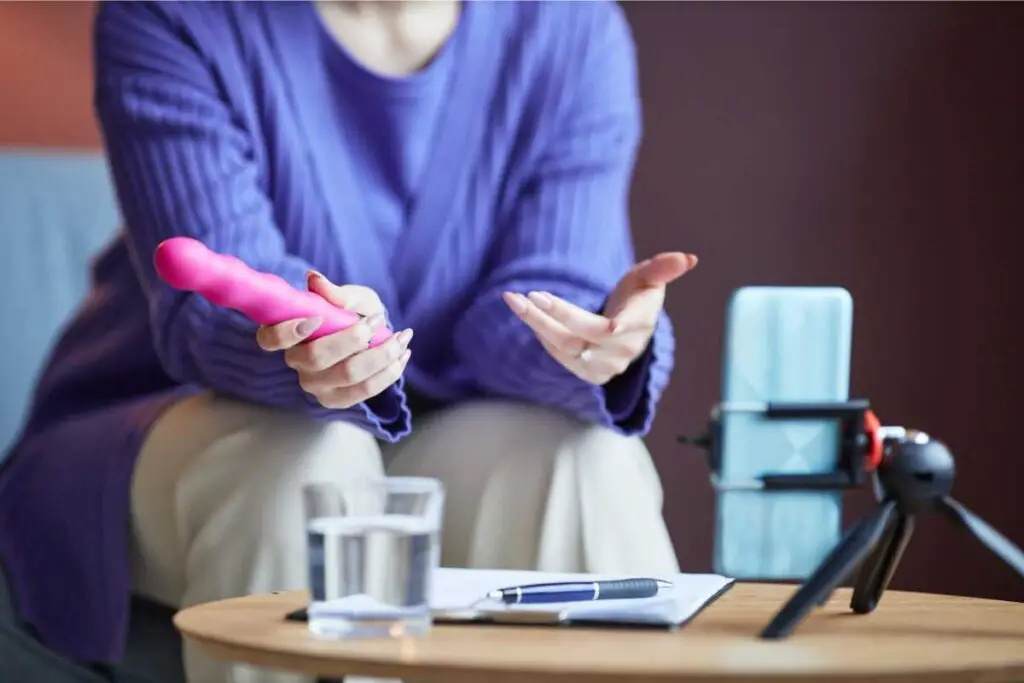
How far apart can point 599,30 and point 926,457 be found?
0.65 metres

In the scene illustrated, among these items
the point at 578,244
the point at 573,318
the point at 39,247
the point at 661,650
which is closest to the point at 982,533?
the point at 661,650

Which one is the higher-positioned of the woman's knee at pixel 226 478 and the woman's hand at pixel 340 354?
the woman's hand at pixel 340 354

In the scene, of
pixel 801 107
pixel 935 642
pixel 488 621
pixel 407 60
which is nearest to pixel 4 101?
pixel 407 60

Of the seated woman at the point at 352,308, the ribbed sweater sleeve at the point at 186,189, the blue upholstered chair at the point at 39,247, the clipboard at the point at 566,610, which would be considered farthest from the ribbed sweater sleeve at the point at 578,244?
the blue upholstered chair at the point at 39,247

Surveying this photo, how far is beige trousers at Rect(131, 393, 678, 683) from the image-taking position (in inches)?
31.2

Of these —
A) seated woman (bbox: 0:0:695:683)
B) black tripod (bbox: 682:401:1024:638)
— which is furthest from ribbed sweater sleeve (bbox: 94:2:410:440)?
black tripod (bbox: 682:401:1024:638)

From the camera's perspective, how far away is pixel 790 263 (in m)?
1.20

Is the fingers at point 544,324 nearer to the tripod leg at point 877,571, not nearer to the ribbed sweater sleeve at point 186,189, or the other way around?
the ribbed sweater sleeve at point 186,189

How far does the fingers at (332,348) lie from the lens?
2.28 feet

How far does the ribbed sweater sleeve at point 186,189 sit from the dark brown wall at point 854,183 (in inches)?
5.8

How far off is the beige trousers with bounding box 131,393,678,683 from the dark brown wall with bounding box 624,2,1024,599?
362mm

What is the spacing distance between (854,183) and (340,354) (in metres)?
0.63

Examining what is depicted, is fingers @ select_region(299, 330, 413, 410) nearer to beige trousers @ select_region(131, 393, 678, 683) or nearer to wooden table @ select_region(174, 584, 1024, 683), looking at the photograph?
beige trousers @ select_region(131, 393, 678, 683)

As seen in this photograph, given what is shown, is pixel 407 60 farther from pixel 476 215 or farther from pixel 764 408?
pixel 764 408
